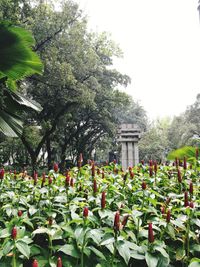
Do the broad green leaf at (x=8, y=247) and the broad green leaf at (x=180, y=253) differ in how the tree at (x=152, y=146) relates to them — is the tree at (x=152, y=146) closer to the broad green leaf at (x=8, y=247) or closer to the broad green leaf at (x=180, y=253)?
the broad green leaf at (x=180, y=253)

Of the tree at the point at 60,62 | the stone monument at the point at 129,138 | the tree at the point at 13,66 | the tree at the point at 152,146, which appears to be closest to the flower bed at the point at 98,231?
the tree at the point at 13,66

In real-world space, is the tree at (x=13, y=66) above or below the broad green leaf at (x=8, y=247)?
above

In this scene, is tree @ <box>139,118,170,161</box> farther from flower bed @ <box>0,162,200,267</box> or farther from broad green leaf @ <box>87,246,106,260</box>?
broad green leaf @ <box>87,246,106,260</box>

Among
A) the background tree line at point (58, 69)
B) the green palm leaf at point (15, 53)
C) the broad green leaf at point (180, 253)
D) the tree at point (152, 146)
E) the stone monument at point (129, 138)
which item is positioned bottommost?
the broad green leaf at point (180, 253)

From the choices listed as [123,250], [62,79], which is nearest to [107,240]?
[123,250]

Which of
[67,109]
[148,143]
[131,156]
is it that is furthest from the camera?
[148,143]

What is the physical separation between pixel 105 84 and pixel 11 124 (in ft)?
56.4

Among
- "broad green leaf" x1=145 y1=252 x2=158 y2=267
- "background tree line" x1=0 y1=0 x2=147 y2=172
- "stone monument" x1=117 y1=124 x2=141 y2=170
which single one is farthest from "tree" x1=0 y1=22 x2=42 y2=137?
"background tree line" x1=0 y1=0 x2=147 y2=172

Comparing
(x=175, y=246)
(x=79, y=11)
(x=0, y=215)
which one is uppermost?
(x=79, y=11)

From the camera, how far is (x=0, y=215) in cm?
202

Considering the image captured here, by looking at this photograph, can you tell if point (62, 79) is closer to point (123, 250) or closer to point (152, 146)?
point (123, 250)

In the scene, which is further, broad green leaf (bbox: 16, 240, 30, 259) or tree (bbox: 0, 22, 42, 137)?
tree (bbox: 0, 22, 42, 137)

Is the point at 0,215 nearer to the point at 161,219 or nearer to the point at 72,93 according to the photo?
the point at 161,219

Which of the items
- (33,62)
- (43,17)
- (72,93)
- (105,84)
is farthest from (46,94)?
(33,62)
